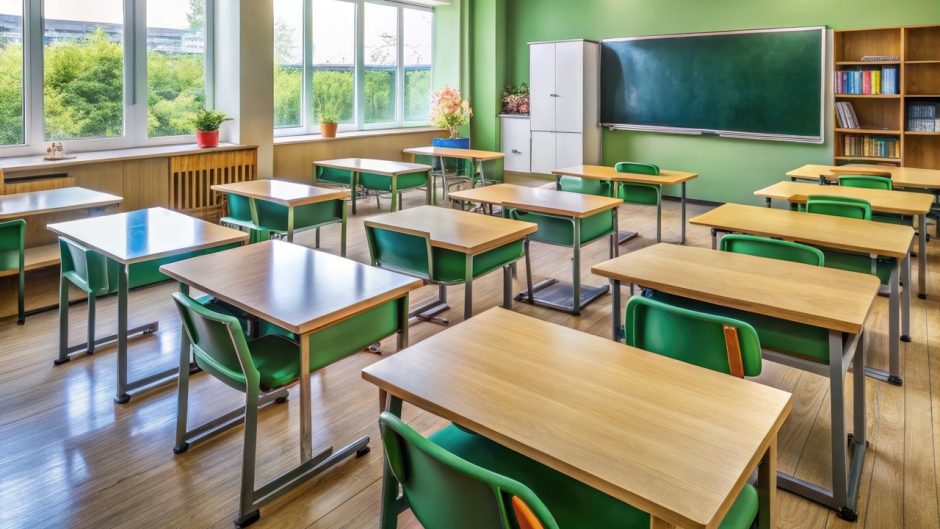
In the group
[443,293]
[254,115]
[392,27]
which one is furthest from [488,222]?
[392,27]

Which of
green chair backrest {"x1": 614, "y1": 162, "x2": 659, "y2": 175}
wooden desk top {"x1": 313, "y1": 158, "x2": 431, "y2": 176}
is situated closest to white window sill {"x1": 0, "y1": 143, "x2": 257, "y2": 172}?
wooden desk top {"x1": 313, "y1": 158, "x2": 431, "y2": 176}

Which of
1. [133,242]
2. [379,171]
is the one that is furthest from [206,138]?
[133,242]

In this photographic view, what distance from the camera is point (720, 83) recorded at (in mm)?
7289

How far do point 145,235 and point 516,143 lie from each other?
6.75m

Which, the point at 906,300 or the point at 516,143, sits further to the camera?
the point at 516,143

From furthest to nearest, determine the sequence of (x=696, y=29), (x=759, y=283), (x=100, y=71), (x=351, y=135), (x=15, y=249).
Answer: (x=351, y=135) → (x=696, y=29) → (x=100, y=71) → (x=15, y=249) → (x=759, y=283)

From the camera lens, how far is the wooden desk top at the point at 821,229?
2736mm

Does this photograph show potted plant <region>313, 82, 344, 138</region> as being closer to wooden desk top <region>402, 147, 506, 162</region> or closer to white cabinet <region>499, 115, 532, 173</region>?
wooden desk top <region>402, 147, 506, 162</region>

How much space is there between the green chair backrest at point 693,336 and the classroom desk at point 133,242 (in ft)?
4.99

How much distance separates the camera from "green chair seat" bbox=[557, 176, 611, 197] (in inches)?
204

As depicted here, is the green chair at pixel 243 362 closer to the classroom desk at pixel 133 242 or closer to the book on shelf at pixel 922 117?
the classroom desk at pixel 133 242

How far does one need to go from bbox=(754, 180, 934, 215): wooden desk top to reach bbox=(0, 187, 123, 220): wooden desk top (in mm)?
4300

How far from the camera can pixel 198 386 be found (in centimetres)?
291

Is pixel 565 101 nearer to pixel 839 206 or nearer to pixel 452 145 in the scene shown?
pixel 452 145
